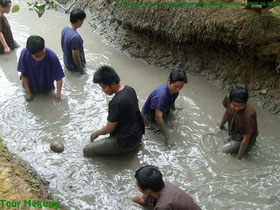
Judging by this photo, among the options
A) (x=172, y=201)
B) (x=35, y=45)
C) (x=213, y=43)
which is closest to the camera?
(x=172, y=201)

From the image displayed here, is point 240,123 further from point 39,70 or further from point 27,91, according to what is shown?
point 27,91

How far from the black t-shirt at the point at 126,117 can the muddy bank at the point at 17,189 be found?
4.13 ft

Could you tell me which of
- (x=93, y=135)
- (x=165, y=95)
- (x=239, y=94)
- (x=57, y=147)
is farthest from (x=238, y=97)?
(x=57, y=147)

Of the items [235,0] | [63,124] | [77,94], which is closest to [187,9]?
[235,0]

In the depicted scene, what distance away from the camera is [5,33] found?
6.98 metres

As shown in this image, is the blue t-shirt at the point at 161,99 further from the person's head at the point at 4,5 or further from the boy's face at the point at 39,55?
the person's head at the point at 4,5

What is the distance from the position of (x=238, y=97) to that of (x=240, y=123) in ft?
1.64

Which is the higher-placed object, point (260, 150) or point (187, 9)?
point (187, 9)

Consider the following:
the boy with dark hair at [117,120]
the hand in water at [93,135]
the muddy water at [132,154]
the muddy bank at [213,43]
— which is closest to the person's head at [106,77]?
the boy with dark hair at [117,120]

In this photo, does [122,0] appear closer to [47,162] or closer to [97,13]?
[97,13]

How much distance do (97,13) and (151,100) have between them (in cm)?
534

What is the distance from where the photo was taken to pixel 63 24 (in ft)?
29.6

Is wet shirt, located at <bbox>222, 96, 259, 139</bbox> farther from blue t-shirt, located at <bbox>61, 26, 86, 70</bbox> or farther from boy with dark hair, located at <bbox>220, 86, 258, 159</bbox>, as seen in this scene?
blue t-shirt, located at <bbox>61, 26, 86, 70</bbox>

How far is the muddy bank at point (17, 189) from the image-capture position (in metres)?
2.91
